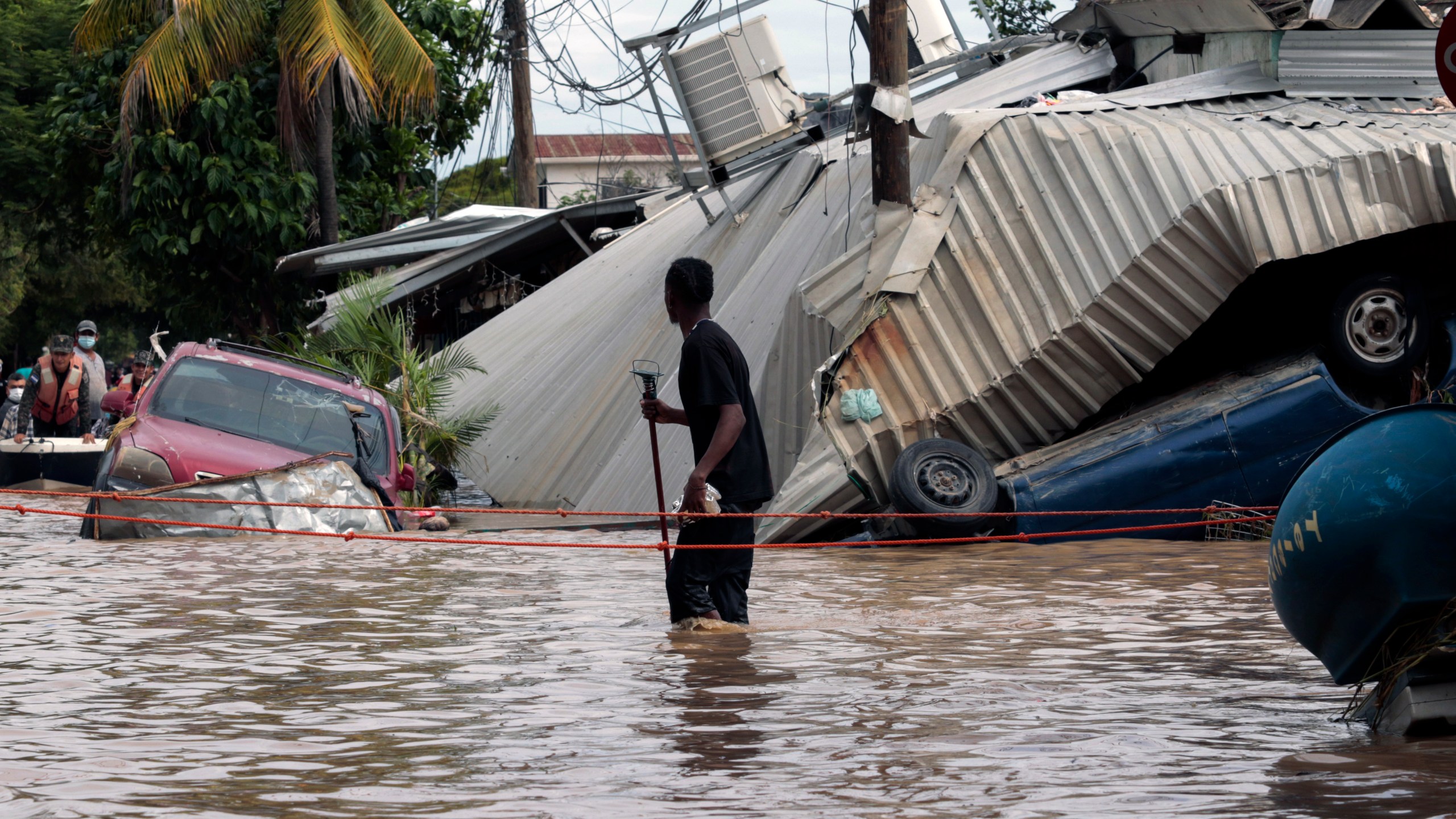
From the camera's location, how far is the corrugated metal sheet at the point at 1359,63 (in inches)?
505

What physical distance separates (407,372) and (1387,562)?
43.8 ft

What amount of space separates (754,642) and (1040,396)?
17.9ft

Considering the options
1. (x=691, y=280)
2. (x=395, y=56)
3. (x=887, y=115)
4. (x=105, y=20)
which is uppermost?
(x=105, y=20)

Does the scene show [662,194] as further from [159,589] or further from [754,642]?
[754,642]

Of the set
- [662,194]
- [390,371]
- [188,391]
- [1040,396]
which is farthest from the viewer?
[662,194]

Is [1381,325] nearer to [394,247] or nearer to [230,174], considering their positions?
[394,247]

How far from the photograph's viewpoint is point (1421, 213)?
36.4ft

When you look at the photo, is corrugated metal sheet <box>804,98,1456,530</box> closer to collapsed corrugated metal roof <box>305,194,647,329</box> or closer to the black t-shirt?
the black t-shirt

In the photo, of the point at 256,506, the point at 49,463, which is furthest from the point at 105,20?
the point at 256,506

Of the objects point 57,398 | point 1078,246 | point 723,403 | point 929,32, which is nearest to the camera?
point 723,403

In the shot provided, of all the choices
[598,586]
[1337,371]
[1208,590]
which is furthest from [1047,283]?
[598,586]

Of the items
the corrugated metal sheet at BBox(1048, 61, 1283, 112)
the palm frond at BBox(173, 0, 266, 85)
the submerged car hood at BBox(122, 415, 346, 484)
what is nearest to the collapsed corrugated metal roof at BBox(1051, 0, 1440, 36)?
the corrugated metal sheet at BBox(1048, 61, 1283, 112)

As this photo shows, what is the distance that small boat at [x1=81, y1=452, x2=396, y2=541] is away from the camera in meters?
11.4

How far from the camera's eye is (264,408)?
13.0 meters
